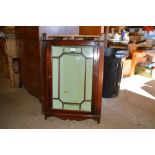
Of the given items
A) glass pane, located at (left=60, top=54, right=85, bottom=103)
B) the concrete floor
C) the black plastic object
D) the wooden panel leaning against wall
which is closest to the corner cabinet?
glass pane, located at (left=60, top=54, right=85, bottom=103)

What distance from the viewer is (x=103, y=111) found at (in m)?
2.66

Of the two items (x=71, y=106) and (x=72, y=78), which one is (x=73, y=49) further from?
(x=71, y=106)

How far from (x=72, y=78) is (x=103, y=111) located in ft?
2.48

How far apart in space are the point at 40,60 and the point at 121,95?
1461 mm

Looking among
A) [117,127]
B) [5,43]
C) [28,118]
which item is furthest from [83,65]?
[5,43]

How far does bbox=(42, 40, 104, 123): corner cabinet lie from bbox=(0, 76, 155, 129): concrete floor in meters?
0.12

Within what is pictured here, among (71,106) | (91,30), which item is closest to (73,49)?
(71,106)

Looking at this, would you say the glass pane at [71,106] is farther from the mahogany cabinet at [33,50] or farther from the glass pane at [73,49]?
the glass pane at [73,49]

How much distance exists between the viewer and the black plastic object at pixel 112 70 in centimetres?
288

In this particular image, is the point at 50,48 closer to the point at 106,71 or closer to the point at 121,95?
the point at 106,71

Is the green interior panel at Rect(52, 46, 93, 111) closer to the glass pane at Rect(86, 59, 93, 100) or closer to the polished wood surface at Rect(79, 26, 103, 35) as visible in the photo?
the glass pane at Rect(86, 59, 93, 100)

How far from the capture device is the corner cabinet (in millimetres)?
2127
